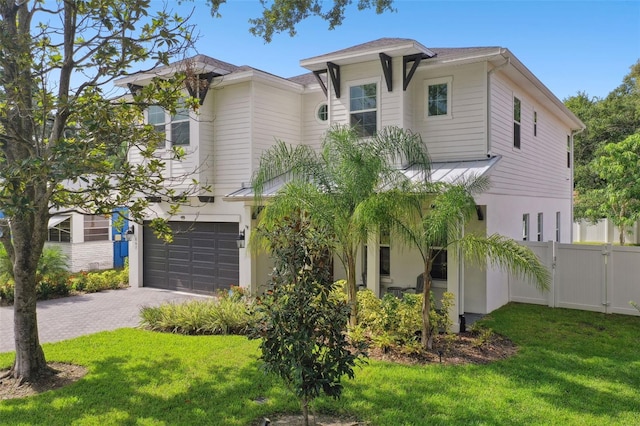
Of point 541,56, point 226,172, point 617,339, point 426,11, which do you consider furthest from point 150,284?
point 541,56

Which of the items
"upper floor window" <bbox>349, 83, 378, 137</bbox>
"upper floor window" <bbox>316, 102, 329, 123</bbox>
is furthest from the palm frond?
"upper floor window" <bbox>316, 102, 329, 123</bbox>

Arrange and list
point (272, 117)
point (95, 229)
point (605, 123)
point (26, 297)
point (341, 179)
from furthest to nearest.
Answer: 1. point (605, 123)
2. point (95, 229)
3. point (272, 117)
4. point (341, 179)
5. point (26, 297)

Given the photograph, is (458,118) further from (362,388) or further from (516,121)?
(362,388)

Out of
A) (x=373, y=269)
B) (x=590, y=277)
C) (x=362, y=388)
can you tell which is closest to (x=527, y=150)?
(x=590, y=277)

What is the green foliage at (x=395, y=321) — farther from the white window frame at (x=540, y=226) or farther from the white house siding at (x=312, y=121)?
the white window frame at (x=540, y=226)

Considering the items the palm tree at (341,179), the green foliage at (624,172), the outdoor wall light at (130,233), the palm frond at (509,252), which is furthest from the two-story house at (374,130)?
the green foliage at (624,172)

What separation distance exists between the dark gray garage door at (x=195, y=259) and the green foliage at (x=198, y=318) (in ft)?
11.4

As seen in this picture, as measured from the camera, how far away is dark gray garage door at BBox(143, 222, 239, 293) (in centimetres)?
1356

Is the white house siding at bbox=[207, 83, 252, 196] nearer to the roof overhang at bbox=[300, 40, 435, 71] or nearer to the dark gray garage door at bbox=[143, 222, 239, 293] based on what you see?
the dark gray garage door at bbox=[143, 222, 239, 293]

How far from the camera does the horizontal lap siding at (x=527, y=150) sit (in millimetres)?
11141

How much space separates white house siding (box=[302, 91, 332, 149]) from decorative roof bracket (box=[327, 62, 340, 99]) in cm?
165

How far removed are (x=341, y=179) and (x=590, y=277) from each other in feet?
23.3

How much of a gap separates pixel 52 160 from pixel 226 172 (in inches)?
306

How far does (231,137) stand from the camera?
13.1 metres
